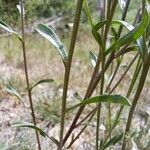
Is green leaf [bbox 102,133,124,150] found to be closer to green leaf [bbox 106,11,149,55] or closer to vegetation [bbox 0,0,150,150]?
vegetation [bbox 0,0,150,150]

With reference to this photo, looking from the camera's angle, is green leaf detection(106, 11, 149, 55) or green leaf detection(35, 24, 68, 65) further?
A: green leaf detection(35, 24, 68, 65)

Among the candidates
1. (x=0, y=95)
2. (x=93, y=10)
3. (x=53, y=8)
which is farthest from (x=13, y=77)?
(x=93, y=10)

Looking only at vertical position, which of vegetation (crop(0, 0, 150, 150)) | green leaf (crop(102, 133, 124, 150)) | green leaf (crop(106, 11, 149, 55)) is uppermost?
vegetation (crop(0, 0, 150, 150))

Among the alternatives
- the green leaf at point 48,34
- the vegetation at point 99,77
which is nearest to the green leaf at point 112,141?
the vegetation at point 99,77

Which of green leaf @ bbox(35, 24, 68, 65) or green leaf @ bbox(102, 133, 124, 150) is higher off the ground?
green leaf @ bbox(35, 24, 68, 65)

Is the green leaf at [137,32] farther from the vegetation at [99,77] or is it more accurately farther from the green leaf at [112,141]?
the green leaf at [112,141]

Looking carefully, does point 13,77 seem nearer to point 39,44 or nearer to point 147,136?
point 147,136

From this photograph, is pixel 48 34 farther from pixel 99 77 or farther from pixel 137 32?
pixel 137 32

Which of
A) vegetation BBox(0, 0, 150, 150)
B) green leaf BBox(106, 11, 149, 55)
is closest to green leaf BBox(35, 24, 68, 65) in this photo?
vegetation BBox(0, 0, 150, 150)

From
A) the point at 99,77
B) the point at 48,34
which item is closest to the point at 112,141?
the point at 99,77
